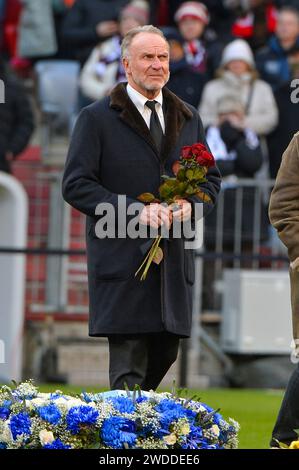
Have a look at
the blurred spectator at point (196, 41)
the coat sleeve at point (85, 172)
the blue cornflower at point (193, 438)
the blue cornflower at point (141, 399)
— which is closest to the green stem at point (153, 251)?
the coat sleeve at point (85, 172)

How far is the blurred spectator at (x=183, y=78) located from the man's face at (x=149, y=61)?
7.23 m

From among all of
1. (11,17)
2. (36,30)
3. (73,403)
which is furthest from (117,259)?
(11,17)

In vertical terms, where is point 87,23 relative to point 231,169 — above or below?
above

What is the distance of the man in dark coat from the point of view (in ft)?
27.2

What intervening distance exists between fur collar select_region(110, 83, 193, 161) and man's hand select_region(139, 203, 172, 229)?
1.41 feet

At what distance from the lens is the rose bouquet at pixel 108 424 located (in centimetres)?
682

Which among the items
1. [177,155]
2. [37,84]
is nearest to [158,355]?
[177,155]

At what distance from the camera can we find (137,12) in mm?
16266

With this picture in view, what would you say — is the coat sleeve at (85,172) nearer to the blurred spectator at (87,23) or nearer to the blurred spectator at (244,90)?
the blurred spectator at (244,90)

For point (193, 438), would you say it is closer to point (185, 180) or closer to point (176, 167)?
point (185, 180)

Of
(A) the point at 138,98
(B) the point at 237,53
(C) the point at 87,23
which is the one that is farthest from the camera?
(C) the point at 87,23

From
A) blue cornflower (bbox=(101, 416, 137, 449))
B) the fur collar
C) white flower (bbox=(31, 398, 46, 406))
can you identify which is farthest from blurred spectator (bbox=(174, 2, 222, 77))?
blue cornflower (bbox=(101, 416, 137, 449))

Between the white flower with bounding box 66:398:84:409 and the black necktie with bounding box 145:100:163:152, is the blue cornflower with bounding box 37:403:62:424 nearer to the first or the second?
the white flower with bounding box 66:398:84:409

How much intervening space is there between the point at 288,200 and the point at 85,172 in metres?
1.09
